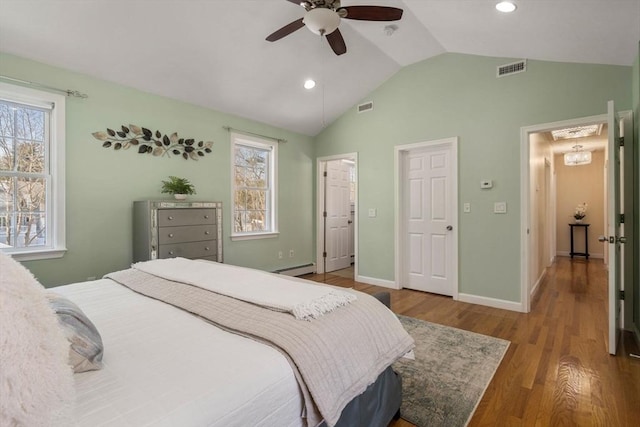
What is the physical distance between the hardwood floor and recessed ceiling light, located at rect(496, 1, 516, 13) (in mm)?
2755

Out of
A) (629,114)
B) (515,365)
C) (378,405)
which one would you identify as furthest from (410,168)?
(378,405)

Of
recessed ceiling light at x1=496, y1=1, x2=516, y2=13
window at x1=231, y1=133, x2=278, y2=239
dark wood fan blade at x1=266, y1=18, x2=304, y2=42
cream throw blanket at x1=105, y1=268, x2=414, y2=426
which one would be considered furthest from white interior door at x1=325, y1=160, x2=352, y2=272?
cream throw blanket at x1=105, y1=268, x2=414, y2=426

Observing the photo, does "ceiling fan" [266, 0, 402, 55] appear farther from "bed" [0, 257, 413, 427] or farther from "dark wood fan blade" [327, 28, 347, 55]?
"bed" [0, 257, 413, 427]

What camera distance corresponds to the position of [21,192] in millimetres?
2801

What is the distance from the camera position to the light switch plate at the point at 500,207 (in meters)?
3.52

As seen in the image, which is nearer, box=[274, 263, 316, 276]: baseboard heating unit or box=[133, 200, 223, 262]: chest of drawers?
box=[133, 200, 223, 262]: chest of drawers

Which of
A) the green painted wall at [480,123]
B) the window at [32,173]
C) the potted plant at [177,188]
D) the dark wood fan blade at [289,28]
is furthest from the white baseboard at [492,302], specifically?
the window at [32,173]

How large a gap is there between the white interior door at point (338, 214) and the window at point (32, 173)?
3674mm

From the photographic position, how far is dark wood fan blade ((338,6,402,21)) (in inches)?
88.8

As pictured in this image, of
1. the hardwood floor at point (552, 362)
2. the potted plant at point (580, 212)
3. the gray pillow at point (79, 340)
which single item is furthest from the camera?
the potted plant at point (580, 212)

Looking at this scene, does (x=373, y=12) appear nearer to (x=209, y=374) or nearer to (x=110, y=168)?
(x=209, y=374)

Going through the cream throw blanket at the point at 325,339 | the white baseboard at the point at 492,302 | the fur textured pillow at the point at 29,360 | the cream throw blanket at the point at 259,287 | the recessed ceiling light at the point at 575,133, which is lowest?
the white baseboard at the point at 492,302

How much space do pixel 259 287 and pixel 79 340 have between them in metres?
0.81

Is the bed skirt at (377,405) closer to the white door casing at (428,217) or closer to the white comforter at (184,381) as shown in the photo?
the white comforter at (184,381)
